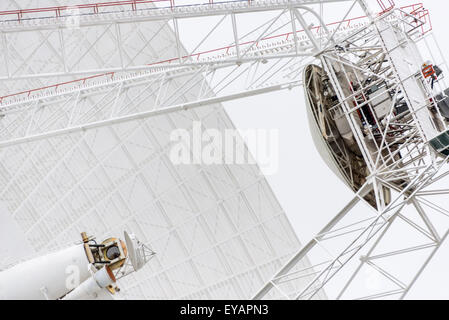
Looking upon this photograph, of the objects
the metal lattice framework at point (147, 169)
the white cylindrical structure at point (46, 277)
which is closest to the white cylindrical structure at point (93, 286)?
the white cylindrical structure at point (46, 277)

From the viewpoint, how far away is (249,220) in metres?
33.1

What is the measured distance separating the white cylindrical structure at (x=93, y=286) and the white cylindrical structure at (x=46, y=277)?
55cm

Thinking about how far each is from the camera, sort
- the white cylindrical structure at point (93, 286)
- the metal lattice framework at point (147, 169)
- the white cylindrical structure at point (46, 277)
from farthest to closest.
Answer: the metal lattice framework at point (147, 169) → the white cylindrical structure at point (46, 277) → the white cylindrical structure at point (93, 286)

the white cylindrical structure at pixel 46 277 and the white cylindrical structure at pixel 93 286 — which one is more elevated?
the white cylindrical structure at pixel 46 277

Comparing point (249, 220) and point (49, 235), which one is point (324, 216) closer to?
point (249, 220)

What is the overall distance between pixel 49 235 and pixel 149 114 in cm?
1612

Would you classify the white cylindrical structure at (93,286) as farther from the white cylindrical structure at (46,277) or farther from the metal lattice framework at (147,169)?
the metal lattice framework at (147,169)

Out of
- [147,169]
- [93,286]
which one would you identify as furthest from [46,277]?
[147,169]

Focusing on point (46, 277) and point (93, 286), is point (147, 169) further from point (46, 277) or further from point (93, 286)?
point (93, 286)

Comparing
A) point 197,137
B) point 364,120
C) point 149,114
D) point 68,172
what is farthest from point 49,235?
point 364,120

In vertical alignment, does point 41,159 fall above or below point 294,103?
above

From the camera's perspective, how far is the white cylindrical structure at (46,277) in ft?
66.6

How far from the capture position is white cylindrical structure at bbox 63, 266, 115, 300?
1983 centimetres

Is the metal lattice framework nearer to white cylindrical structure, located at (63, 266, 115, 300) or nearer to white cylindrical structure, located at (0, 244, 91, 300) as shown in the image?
white cylindrical structure, located at (0, 244, 91, 300)
